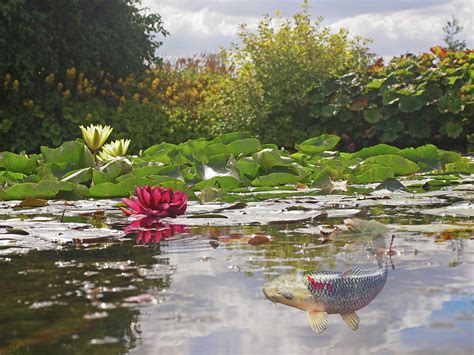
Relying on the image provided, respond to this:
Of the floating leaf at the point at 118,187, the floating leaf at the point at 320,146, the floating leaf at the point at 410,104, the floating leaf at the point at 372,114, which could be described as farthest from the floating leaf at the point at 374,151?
Result: the floating leaf at the point at 372,114

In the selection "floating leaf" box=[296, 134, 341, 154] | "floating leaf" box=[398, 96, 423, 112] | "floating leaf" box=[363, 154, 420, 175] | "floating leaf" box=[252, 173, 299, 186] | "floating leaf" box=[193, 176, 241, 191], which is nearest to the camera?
"floating leaf" box=[193, 176, 241, 191]

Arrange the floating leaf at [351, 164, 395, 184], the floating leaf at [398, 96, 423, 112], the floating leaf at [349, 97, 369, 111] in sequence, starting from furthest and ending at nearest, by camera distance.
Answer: the floating leaf at [349, 97, 369, 111]
the floating leaf at [398, 96, 423, 112]
the floating leaf at [351, 164, 395, 184]

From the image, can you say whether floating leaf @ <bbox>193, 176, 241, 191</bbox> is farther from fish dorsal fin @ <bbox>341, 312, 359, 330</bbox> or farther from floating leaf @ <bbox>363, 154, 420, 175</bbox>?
fish dorsal fin @ <bbox>341, 312, 359, 330</bbox>

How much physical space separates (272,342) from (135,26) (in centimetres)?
1269

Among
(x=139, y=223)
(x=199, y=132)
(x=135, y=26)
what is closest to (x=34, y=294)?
(x=139, y=223)

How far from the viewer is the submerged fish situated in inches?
73.7

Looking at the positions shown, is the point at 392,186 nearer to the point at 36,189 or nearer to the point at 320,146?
the point at 36,189

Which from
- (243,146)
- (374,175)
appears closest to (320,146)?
(243,146)

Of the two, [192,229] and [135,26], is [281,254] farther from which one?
[135,26]

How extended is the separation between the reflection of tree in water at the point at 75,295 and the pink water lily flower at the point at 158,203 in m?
0.83

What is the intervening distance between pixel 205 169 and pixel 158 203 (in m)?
1.73

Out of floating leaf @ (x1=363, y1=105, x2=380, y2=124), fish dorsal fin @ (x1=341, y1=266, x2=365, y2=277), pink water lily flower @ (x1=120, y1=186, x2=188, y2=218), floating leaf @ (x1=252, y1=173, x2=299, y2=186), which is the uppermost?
floating leaf @ (x1=363, y1=105, x2=380, y2=124)

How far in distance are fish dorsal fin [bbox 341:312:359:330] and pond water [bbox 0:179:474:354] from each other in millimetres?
20

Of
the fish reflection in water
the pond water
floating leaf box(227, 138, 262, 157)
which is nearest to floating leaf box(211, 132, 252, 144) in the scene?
floating leaf box(227, 138, 262, 157)
